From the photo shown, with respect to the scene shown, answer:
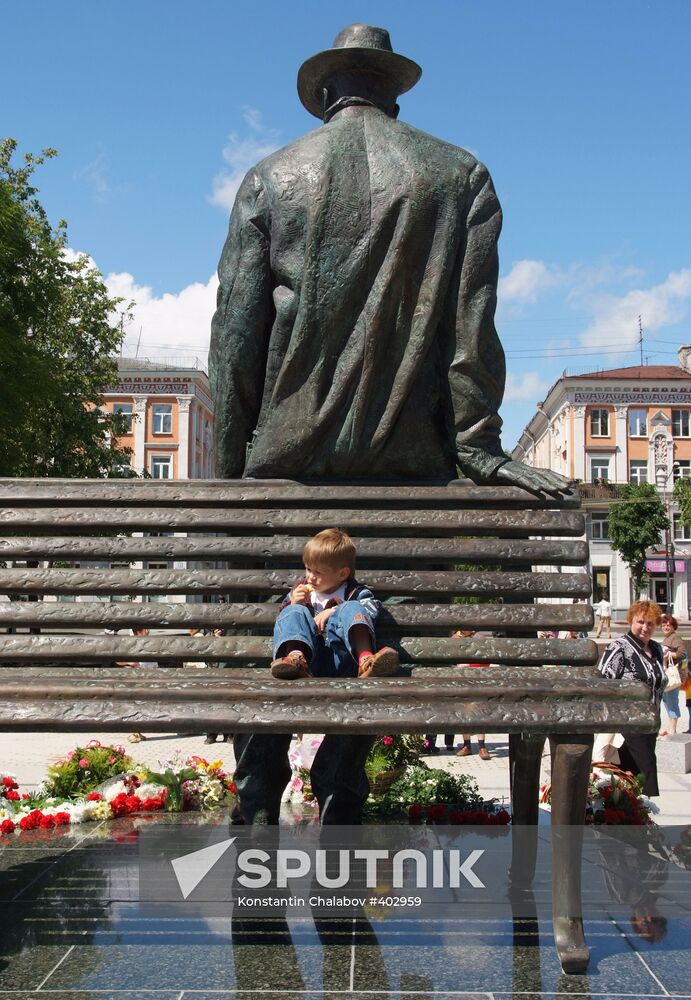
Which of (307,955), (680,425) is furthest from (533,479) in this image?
(680,425)

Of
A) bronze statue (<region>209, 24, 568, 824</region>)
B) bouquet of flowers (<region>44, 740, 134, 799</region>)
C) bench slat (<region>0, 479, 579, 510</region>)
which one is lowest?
bouquet of flowers (<region>44, 740, 134, 799</region>)

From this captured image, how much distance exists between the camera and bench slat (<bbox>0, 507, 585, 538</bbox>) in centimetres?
362

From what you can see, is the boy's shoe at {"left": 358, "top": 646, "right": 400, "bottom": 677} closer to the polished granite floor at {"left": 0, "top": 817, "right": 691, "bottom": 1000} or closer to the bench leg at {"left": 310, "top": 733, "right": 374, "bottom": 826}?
the polished granite floor at {"left": 0, "top": 817, "right": 691, "bottom": 1000}

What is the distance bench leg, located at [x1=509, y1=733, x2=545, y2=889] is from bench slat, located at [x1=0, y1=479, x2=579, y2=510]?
101 centimetres

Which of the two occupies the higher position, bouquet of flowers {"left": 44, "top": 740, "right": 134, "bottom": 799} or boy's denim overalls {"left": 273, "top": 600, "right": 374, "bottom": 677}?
boy's denim overalls {"left": 273, "top": 600, "right": 374, "bottom": 677}

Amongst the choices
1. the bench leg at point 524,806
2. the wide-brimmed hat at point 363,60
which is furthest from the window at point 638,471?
the bench leg at point 524,806

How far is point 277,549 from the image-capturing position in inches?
142

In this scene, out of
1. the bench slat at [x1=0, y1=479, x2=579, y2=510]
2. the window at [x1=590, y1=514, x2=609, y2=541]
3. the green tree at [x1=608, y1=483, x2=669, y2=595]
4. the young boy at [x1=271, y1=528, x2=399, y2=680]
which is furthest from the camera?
the window at [x1=590, y1=514, x2=609, y2=541]

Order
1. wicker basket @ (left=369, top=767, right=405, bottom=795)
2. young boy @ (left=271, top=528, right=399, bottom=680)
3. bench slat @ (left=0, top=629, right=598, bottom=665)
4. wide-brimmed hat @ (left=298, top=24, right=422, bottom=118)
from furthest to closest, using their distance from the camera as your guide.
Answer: wicker basket @ (left=369, top=767, right=405, bottom=795) → wide-brimmed hat @ (left=298, top=24, right=422, bottom=118) → bench slat @ (left=0, top=629, right=598, bottom=665) → young boy @ (left=271, top=528, right=399, bottom=680)

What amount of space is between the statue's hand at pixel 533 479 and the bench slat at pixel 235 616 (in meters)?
0.47

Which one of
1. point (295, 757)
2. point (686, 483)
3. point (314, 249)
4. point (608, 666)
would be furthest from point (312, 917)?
point (686, 483)

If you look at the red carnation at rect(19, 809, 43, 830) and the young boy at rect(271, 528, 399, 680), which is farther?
the red carnation at rect(19, 809, 43, 830)

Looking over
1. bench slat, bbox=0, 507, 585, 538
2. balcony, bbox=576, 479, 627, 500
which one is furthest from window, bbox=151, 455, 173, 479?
bench slat, bbox=0, 507, 585, 538

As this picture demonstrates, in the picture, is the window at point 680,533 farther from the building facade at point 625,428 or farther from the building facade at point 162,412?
the building facade at point 162,412
